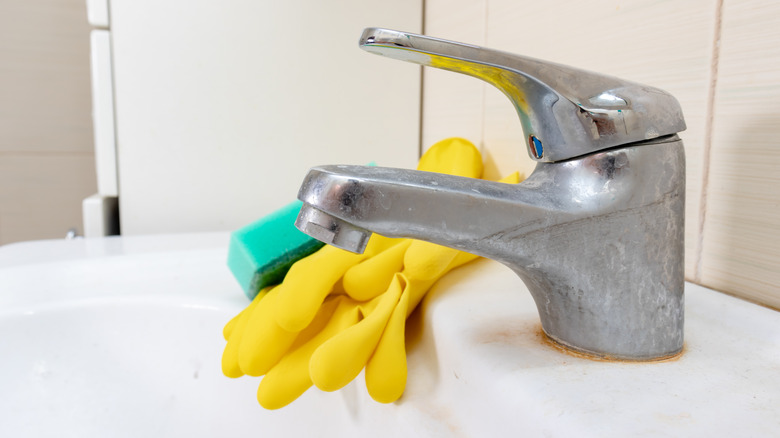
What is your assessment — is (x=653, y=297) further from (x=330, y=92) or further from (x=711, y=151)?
(x=330, y=92)

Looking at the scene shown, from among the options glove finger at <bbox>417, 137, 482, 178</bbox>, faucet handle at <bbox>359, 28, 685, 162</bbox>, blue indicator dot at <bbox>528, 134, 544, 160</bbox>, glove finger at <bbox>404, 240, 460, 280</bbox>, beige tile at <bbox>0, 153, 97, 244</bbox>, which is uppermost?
faucet handle at <bbox>359, 28, 685, 162</bbox>

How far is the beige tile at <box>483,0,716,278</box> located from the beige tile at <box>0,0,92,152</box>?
2.68 feet

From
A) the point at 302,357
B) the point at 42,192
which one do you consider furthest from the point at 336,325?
the point at 42,192

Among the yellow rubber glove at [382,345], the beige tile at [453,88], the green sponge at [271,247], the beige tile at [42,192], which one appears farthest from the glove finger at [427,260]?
the beige tile at [42,192]

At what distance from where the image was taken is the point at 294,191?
0.67m

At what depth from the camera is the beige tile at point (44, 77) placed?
0.89 meters

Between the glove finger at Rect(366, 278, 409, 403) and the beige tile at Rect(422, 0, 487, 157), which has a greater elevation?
the beige tile at Rect(422, 0, 487, 157)

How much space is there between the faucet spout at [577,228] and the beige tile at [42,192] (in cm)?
94

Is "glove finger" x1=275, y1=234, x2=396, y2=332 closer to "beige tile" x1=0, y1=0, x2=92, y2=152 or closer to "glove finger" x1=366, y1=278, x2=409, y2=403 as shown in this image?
"glove finger" x1=366, y1=278, x2=409, y2=403

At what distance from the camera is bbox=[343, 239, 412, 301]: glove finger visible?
318mm

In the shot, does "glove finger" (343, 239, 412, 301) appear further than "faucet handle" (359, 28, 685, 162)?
Yes

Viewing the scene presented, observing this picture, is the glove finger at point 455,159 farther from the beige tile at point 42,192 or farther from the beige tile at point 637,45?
the beige tile at point 42,192

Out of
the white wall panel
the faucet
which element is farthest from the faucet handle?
the white wall panel

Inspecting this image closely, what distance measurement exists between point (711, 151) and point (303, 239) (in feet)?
0.86
